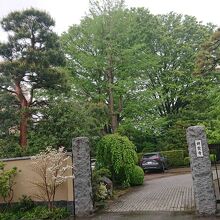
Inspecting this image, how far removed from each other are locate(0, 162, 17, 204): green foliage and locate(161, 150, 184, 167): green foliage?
16083 millimetres

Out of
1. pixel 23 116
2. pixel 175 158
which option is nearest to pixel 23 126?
pixel 23 116

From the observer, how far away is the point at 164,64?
2906 centimetres

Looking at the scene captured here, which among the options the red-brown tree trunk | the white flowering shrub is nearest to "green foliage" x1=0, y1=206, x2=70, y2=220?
the white flowering shrub

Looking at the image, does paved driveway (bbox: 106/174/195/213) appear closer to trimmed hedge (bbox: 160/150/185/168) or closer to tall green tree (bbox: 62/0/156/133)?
tall green tree (bbox: 62/0/156/133)

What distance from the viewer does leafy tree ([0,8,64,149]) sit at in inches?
564

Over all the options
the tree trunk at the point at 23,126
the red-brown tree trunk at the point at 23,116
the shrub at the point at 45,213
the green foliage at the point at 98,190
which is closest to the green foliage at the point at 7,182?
the shrub at the point at 45,213

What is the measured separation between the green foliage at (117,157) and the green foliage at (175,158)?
10918 millimetres

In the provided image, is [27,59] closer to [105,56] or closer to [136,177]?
[136,177]

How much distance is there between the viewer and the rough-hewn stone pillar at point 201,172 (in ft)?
28.0

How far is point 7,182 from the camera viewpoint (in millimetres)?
10359

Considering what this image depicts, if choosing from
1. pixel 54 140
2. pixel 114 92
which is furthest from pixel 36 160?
pixel 114 92

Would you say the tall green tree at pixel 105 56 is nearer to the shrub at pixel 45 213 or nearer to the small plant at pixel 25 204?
the small plant at pixel 25 204

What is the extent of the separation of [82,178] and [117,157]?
4.32 metres

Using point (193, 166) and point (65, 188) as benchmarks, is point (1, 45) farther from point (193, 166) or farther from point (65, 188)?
point (193, 166)
